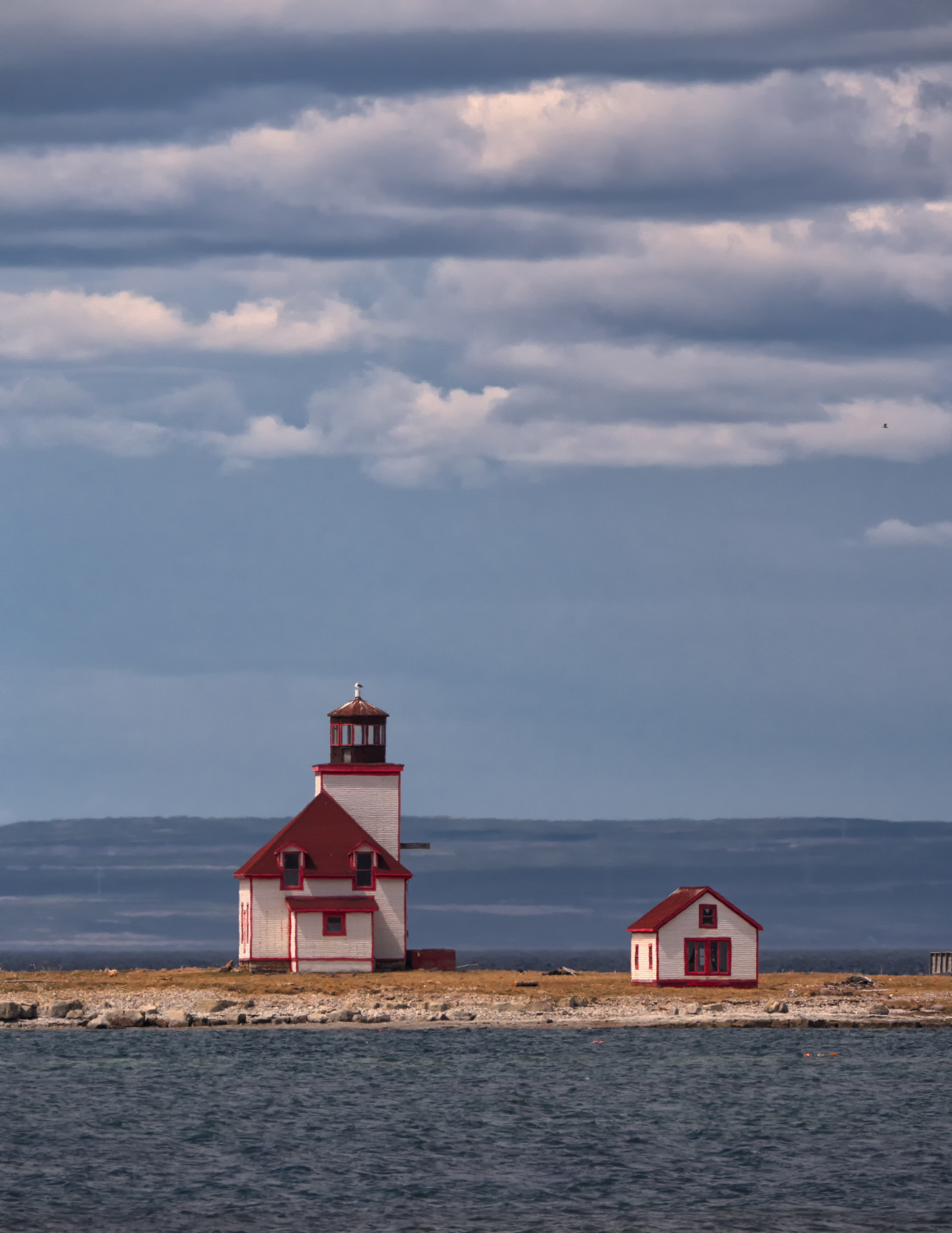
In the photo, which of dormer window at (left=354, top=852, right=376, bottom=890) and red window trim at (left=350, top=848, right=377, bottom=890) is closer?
red window trim at (left=350, top=848, right=377, bottom=890)

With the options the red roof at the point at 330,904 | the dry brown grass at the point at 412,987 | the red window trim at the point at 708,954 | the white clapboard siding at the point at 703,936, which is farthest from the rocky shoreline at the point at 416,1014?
the red roof at the point at 330,904

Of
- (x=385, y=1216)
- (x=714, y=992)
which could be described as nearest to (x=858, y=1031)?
(x=714, y=992)

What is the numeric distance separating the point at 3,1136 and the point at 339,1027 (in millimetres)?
26413

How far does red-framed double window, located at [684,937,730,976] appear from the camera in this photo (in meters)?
84.9

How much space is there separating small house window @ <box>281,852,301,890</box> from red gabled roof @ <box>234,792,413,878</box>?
32 centimetres

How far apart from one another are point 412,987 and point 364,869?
6.16 m

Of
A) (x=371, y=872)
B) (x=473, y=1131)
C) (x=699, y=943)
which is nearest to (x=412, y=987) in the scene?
(x=371, y=872)

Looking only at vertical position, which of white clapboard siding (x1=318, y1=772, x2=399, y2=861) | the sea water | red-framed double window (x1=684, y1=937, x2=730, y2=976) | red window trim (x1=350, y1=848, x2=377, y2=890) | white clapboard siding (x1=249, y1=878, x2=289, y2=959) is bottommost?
the sea water

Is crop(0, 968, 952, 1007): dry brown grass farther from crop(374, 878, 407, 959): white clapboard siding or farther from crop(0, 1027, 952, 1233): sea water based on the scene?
crop(0, 1027, 952, 1233): sea water

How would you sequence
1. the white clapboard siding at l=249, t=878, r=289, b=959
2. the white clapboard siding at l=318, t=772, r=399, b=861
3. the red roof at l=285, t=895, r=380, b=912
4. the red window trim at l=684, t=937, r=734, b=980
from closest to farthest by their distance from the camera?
the red window trim at l=684, t=937, r=734, b=980 → the red roof at l=285, t=895, r=380, b=912 → the white clapboard siding at l=249, t=878, r=289, b=959 → the white clapboard siding at l=318, t=772, r=399, b=861

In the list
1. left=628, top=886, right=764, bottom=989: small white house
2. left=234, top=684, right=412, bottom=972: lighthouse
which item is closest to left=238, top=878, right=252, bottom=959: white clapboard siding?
left=234, top=684, right=412, bottom=972: lighthouse

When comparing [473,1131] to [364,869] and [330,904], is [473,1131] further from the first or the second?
[364,869]

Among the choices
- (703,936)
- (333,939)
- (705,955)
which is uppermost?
(703,936)

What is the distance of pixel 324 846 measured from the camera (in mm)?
87312
